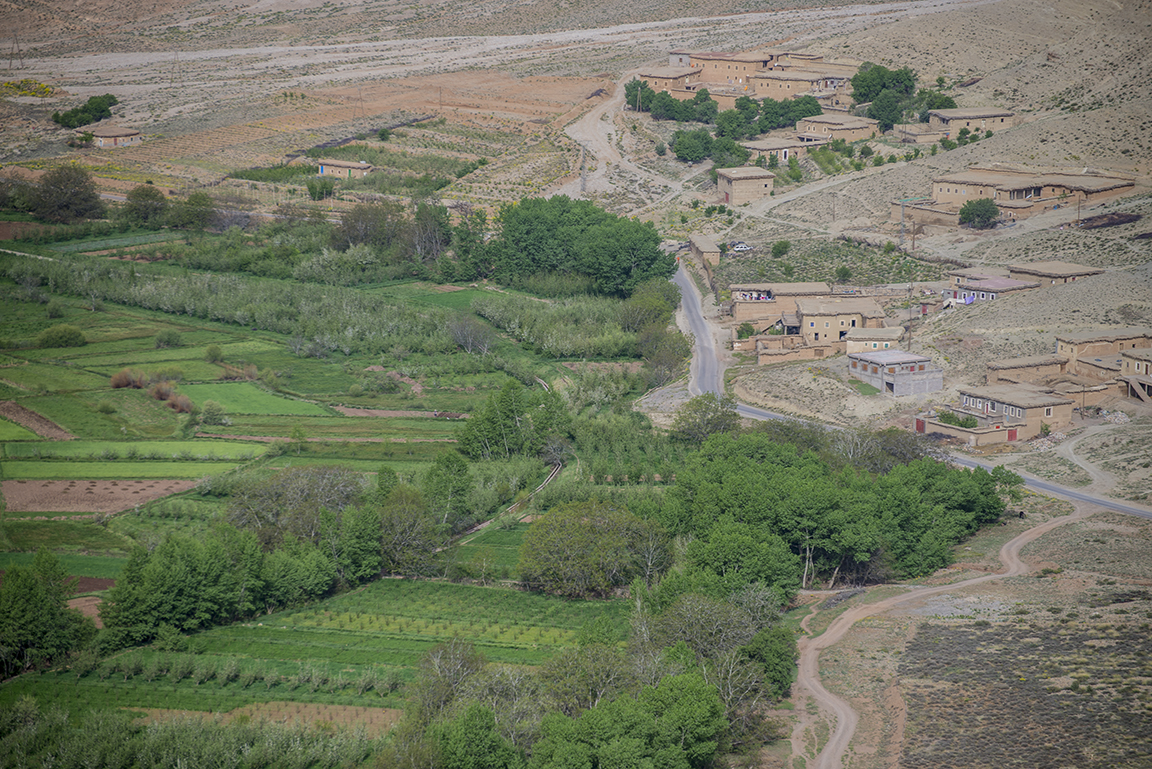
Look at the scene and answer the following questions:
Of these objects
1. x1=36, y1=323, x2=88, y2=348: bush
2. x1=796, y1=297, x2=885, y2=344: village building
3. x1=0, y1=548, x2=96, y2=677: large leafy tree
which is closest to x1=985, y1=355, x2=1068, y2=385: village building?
x1=796, y1=297, x2=885, y2=344: village building

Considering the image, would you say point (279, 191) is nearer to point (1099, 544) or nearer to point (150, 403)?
point (150, 403)

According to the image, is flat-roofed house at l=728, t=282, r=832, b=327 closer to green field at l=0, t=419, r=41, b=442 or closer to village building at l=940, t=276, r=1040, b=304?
village building at l=940, t=276, r=1040, b=304

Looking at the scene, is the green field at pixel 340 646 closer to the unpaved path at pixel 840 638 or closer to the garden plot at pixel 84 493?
the unpaved path at pixel 840 638

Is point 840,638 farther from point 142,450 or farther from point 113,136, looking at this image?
point 113,136

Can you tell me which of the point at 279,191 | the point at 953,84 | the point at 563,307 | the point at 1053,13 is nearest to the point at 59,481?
the point at 563,307

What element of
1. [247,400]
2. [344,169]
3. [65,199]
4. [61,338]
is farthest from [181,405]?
[344,169]

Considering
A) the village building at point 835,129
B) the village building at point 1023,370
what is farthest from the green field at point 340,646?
the village building at point 835,129
